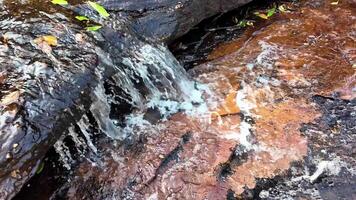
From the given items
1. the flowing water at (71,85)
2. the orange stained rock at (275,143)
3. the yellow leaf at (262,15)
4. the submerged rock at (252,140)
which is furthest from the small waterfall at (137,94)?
the yellow leaf at (262,15)

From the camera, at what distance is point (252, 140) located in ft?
13.7

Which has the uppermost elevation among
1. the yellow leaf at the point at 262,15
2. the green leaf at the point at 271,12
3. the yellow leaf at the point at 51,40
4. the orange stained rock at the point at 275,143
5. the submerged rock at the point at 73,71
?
the yellow leaf at the point at 51,40

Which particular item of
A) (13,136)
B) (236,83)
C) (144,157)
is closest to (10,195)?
(13,136)

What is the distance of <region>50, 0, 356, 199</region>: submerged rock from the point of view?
378cm

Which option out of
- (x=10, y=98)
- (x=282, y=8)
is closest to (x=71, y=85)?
(x=10, y=98)

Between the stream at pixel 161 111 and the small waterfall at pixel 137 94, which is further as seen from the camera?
the small waterfall at pixel 137 94

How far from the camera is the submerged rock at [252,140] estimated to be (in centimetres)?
378

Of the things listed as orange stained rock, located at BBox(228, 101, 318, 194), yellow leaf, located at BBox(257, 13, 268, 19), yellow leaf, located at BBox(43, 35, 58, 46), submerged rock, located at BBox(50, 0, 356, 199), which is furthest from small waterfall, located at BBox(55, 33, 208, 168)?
yellow leaf, located at BBox(257, 13, 268, 19)

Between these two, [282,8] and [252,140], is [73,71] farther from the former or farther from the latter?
[282,8]

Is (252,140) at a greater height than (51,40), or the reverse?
(51,40)

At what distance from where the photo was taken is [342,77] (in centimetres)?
491

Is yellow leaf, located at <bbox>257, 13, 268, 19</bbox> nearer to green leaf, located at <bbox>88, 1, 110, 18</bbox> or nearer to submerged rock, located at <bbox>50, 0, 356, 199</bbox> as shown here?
submerged rock, located at <bbox>50, 0, 356, 199</bbox>

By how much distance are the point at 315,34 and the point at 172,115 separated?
2.37 metres

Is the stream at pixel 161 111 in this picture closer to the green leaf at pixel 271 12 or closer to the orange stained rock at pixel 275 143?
the orange stained rock at pixel 275 143
